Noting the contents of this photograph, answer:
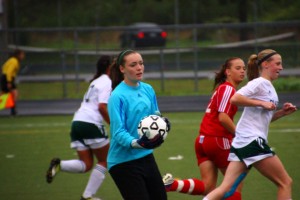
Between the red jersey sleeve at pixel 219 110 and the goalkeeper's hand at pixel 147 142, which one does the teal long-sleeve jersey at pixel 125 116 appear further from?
the red jersey sleeve at pixel 219 110

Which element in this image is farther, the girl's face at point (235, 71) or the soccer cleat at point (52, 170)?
the soccer cleat at point (52, 170)

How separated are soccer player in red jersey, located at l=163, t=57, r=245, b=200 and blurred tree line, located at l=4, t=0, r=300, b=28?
960 inches

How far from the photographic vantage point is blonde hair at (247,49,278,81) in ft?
25.2

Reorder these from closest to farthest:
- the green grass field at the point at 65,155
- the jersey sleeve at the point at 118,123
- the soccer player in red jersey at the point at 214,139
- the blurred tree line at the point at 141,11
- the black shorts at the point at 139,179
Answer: the jersey sleeve at the point at 118,123 < the black shorts at the point at 139,179 < the soccer player in red jersey at the point at 214,139 < the green grass field at the point at 65,155 < the blurred tree line at the point at 141,11

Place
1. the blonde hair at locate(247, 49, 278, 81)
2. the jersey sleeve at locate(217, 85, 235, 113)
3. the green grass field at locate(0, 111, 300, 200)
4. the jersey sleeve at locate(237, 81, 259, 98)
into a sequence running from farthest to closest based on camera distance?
the green grass field at locate(0, 111, 300, 200) → the jersey sleeve at locate(217, 85, 235, 113) → the blonde hair at locate(247, 49, 278, 81) → the jersey sleeve at locate(237, 81, 259, 98)

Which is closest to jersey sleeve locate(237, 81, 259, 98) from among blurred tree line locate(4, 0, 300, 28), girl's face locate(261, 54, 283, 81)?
girl's face locate(261, 54, 283, 81)

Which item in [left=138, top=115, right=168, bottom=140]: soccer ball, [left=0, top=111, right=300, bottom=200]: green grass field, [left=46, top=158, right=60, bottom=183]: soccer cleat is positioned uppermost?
[left=138, top=115, right=168, bottom=140]: soccer ball

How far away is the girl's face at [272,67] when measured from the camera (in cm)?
764

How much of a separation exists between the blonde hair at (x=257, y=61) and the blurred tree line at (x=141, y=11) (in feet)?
81.1

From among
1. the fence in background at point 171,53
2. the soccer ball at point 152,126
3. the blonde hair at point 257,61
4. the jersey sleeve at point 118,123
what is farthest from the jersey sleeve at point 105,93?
the fence in background at point 171,53

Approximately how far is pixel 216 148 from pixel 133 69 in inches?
66.8

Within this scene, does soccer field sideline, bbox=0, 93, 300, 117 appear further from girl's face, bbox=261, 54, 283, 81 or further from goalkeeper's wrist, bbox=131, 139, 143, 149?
goalkeeper's wrist, bbox=131, 139, 143, 149

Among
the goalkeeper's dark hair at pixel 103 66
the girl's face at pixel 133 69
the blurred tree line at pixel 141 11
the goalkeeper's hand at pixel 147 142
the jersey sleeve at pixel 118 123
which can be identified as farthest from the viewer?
the blurred tree line at pixel 141 11

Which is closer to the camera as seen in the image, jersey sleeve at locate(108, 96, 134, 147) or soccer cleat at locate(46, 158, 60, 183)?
jersey sleeve at locate(108, 96, 134, 147)
